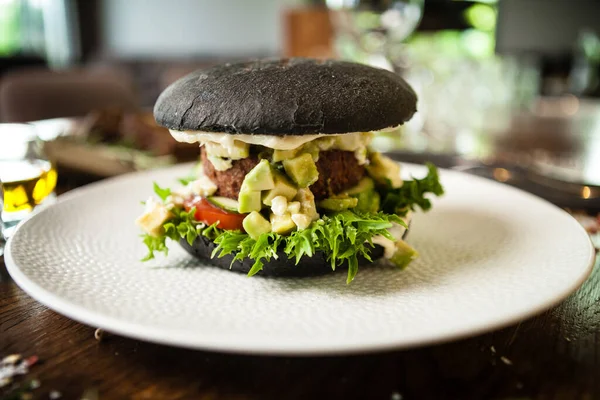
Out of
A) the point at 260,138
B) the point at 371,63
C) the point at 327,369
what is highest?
the point at 371,63

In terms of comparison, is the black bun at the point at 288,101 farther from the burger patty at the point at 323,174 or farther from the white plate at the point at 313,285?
the white plate at the point at 313,285

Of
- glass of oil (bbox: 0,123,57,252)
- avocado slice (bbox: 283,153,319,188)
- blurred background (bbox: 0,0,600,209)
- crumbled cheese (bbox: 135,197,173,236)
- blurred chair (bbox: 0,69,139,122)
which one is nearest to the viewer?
avocado slice (bbox: 283,153,319,188)

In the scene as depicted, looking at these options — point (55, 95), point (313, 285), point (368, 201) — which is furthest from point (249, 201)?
point (55, 95)

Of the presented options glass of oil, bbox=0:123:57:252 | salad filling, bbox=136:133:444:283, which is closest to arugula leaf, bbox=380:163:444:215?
salad filling, bbox=136:133:444:283

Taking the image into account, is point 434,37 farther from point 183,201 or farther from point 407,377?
point 407,377

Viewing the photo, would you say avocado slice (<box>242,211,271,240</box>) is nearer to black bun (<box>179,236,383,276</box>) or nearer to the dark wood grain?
black bun (<box>179,236,383,276</box>)

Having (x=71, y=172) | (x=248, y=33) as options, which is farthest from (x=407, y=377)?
(x=248, y=33)

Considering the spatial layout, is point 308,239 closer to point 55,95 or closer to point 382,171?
point 382,171
